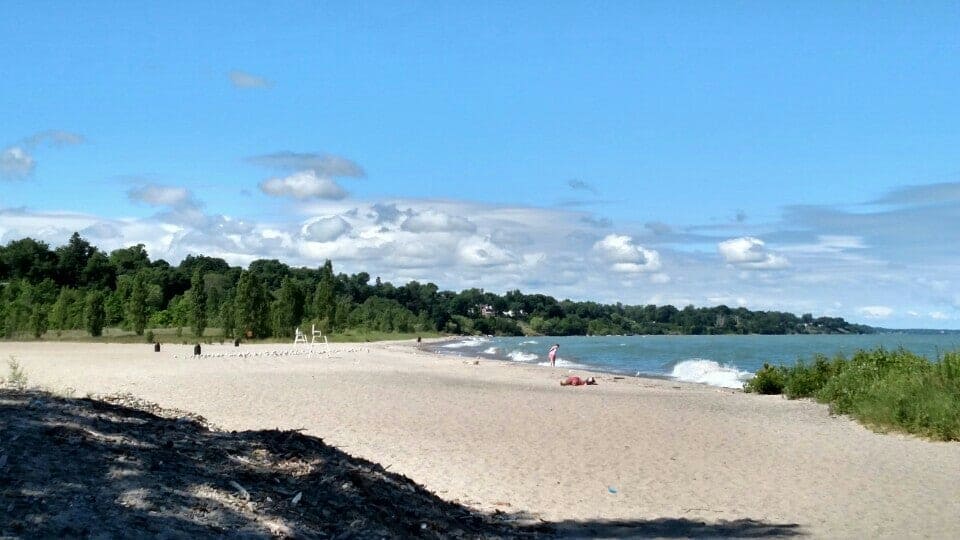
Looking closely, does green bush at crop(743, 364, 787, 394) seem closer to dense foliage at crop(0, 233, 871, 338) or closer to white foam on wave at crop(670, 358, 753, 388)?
white foam on wave at crop(670, 358, 753, 388)

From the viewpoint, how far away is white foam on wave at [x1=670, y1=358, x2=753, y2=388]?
38719 mm

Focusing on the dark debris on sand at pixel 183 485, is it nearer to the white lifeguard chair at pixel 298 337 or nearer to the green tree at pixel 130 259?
the white lifeguard chair at pixel 298 337

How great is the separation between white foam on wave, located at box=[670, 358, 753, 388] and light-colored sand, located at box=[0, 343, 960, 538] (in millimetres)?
10936

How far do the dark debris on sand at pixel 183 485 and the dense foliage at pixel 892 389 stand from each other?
1195cm

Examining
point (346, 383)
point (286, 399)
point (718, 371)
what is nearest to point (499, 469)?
point (286, 399)

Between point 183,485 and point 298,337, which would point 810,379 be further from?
point 298,337

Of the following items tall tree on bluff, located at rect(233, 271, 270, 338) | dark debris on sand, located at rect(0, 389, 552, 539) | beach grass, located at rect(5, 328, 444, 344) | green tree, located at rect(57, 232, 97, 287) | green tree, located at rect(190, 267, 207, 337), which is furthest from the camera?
green tree, located at rect(57, 232, 97, 287)

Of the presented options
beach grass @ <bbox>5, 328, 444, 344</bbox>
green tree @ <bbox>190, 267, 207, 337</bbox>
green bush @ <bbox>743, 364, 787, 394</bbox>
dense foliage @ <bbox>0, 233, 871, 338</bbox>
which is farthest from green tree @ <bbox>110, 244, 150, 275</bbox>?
green bush @ <bbox>743, 364, 787, 394</bbox>

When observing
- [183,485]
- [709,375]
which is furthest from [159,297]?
[183,485]

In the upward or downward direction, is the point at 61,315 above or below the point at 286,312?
below

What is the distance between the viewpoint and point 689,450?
14.8 m

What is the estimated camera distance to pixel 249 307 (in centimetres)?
7256

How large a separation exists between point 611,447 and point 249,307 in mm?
61789

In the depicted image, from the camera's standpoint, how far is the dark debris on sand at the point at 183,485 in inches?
200
